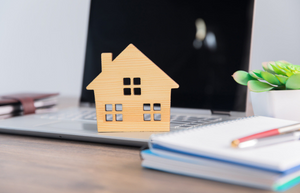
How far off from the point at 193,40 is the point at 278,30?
496 millimetres

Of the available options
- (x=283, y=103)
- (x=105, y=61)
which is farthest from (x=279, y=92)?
(x=105, y=61)

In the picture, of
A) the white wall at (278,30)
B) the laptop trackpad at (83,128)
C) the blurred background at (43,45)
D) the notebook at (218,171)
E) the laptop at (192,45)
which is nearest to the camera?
the notebook at (218,171)

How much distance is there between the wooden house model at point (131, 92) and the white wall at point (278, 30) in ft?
2.59

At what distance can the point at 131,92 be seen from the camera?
49cm

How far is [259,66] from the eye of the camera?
1.14m

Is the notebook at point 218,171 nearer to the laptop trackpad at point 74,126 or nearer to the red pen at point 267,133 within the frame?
the red pen at point 267,133

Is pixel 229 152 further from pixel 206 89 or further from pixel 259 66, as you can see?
pixel 259 66

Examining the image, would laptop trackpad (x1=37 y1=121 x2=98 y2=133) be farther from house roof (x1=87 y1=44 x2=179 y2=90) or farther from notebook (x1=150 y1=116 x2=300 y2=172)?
notebook (x1=150 y1=116 x2=300 y2=172)

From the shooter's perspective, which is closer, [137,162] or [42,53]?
[137,162]

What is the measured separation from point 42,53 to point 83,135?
1.21 m

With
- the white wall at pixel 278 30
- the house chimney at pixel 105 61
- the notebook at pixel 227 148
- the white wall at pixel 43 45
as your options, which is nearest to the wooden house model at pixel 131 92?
the house chimney at pixel 105 61

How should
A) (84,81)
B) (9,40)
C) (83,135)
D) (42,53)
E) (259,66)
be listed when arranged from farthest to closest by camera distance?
(9,40) < (42,53) < (259,66) < (84,81) < (83,135)

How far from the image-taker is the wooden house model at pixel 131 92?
0.49m

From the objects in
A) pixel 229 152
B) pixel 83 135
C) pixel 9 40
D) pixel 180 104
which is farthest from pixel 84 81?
pixel 9 40
